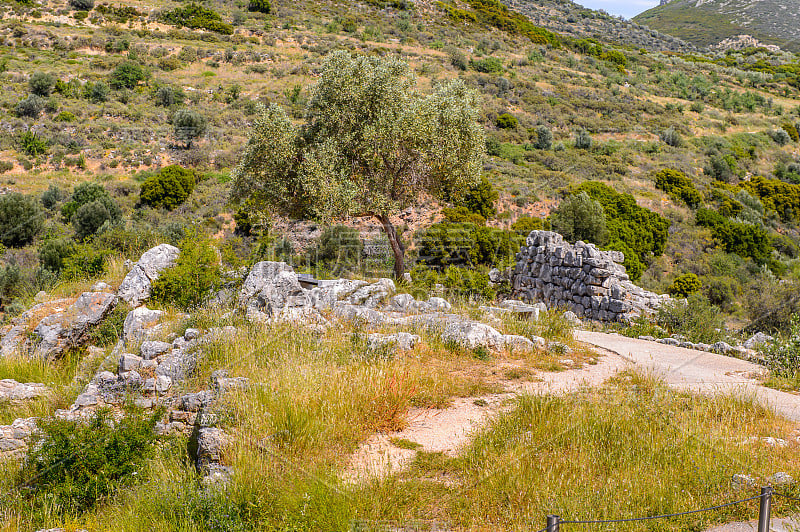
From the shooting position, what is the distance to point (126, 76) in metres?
33.3

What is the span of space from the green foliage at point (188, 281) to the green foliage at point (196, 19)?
4199cm

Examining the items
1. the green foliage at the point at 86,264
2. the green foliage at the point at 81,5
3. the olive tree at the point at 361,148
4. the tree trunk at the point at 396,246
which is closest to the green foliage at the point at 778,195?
the olive tree at the point at 361,148

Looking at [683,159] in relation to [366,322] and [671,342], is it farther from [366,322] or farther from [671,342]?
[366,322]

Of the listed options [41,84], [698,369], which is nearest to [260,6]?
[41,84]

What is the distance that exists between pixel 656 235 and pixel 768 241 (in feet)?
20.5

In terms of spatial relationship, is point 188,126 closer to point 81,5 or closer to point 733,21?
point 81,5

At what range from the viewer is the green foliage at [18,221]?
17.9 m

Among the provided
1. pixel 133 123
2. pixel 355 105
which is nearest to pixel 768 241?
pixel 355 105

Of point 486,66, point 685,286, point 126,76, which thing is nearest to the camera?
point 685,286

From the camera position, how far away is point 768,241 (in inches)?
901

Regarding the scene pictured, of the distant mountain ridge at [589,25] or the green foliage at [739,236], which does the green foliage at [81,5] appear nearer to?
the distant mountain ridge at [589,25]

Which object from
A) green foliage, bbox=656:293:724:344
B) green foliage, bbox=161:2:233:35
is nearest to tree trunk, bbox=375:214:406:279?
green foliage, bbox=656:293:724:344

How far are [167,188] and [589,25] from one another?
6858cm

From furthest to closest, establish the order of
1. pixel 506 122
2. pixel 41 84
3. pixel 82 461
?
pixel 506 122 < pixel 41 84 < pixel 82 461
